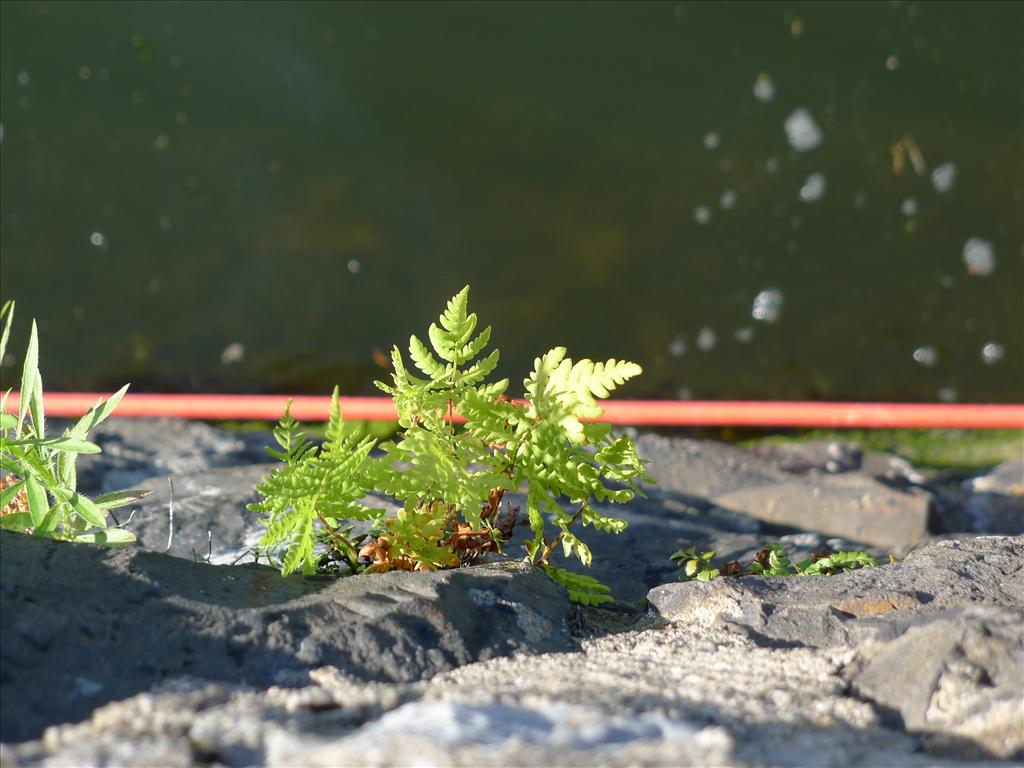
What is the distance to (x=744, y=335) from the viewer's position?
444 centimetres

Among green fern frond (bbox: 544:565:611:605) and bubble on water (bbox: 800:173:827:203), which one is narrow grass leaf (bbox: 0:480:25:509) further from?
bubble on water (bbox: 800:173:827:203)

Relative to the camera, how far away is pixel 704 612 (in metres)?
1.69

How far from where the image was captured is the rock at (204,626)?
1.31 m

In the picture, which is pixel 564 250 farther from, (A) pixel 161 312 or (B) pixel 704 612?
(B) pixel 704 612

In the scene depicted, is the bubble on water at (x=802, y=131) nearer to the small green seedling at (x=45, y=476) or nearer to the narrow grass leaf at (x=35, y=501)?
the small green seedling at (x=45, y=476)

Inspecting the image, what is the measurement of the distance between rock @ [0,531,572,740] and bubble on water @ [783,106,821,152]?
3190 millimetres

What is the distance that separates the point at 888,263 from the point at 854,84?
75 centimetres

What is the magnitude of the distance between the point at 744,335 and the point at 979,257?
3.42 feet

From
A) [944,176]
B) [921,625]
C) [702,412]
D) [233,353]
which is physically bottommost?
[921,625]

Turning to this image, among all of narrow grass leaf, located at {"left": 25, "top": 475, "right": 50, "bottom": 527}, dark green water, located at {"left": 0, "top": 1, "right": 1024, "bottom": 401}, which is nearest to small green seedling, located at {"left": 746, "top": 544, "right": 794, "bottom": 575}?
narrow grass leaf, located at {"left": 25, "top": 475, "right": 50, "bottom": 527}

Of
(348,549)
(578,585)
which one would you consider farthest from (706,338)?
(348,549)

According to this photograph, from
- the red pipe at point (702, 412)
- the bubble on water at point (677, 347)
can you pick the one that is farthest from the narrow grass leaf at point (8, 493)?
the bubble on water at point (677, 347)

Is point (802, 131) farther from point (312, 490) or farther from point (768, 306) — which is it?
point (312, 490)

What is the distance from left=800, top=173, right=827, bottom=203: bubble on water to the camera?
431 cm
